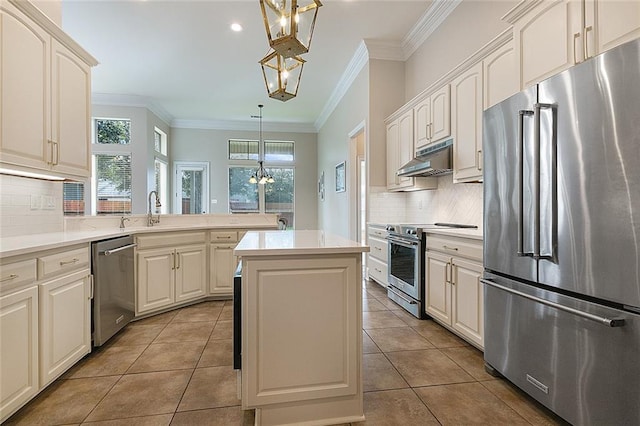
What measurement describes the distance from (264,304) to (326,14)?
3537mm

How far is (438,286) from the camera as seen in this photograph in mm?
2883

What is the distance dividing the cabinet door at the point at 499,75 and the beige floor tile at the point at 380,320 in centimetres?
204

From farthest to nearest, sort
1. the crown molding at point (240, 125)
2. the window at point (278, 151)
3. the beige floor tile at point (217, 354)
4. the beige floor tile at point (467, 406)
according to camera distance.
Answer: the window at point (278, 151) → the crown molding at point (240, 125) → the beige floor tile at point (217, 354) → the beige floor tile at point (467, 406)

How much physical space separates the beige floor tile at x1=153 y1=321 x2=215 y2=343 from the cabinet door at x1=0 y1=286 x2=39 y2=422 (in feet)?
3.29

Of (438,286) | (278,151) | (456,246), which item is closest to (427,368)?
(438,286)

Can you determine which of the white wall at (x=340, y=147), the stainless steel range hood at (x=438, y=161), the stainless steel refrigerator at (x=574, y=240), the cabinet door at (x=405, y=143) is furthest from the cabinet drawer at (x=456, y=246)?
the white wall at (x=340, y=147)

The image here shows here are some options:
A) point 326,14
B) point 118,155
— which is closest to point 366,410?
point 326,14

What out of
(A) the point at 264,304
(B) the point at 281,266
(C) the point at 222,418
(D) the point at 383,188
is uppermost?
(D) the point at 383,188

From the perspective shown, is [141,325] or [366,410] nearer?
[366,410]

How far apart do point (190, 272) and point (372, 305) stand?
6.63ft

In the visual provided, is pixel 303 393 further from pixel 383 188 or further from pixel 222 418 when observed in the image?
pixel 383 188

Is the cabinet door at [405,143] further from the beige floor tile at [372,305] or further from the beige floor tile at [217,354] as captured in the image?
the beige floor tile at [217,354]

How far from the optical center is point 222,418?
1.70 metres

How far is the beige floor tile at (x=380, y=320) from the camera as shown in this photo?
304cm
